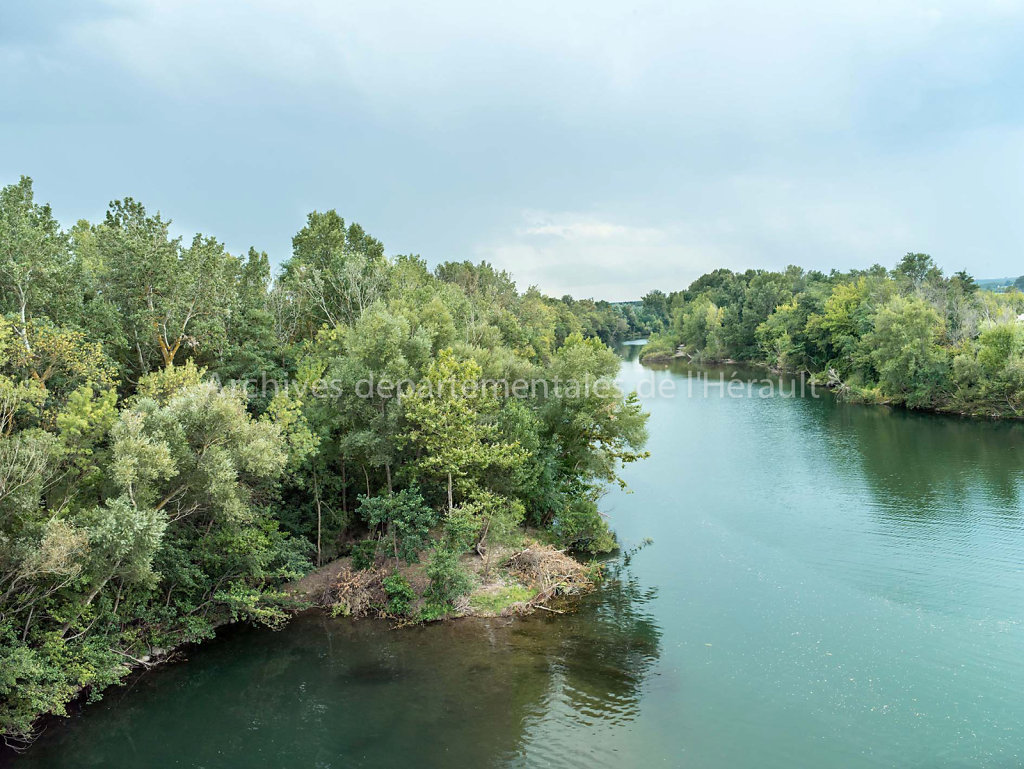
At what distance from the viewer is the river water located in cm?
1995

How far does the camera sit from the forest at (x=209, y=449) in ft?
66.3

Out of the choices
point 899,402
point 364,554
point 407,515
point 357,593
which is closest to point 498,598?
point 407,515

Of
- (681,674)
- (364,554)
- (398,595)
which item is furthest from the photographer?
(364,554)

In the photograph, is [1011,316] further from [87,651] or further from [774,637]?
[87,651]

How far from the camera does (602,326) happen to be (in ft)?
626

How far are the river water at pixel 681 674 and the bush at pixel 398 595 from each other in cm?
110

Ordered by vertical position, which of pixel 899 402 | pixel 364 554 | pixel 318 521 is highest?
pixel 899 402

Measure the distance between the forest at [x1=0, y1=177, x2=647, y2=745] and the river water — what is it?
8.23 feet

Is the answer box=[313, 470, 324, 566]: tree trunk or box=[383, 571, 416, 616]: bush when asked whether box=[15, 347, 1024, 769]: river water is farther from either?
box=[313, 470, 324, 566]: tree trunk

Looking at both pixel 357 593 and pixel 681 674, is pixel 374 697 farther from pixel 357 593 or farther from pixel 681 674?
pixel 681 674

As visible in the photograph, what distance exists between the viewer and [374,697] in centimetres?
2297

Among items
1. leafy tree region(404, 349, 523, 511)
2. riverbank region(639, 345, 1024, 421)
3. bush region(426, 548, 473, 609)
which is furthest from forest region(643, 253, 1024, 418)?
bush region(426, 548, 473, 609)

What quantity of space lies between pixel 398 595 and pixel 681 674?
40.1 feet

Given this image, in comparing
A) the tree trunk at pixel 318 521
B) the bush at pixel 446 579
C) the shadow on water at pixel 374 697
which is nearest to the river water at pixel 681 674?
the shadow on water at pixel 374 697
